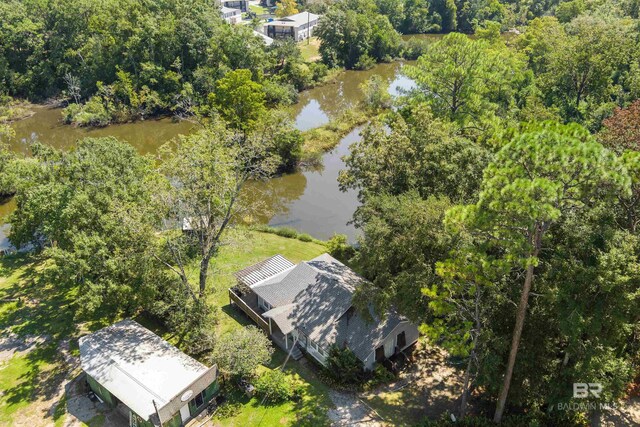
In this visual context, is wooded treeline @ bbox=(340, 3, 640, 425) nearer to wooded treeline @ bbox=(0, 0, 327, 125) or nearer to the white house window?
the white house window

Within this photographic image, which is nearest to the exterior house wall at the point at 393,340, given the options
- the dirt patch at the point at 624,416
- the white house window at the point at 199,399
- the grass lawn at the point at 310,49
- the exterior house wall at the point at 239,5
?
the white house window at the point at 199,399

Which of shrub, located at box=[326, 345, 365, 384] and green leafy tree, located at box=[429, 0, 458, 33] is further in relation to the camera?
green leafy tree, located at box=[429, 0, 458, 33]

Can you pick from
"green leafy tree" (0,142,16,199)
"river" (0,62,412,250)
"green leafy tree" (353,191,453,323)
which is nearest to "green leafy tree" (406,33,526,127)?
"river" (0,62,412,250)

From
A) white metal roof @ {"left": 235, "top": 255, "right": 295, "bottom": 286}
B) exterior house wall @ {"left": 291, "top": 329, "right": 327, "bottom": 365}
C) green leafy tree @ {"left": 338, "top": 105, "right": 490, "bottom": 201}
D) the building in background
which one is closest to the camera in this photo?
exterior house wall @ {"left": 291, "top": 329, "right": 327, "bottom": 365}

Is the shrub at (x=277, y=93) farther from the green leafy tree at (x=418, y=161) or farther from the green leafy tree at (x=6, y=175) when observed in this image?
the green leafy tree at (x=418, y=161)

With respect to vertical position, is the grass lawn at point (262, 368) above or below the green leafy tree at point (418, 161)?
below

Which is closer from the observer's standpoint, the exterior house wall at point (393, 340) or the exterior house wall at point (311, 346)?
the exterior house wall at point (393, 340)

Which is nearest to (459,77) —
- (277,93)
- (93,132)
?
(277,93)
